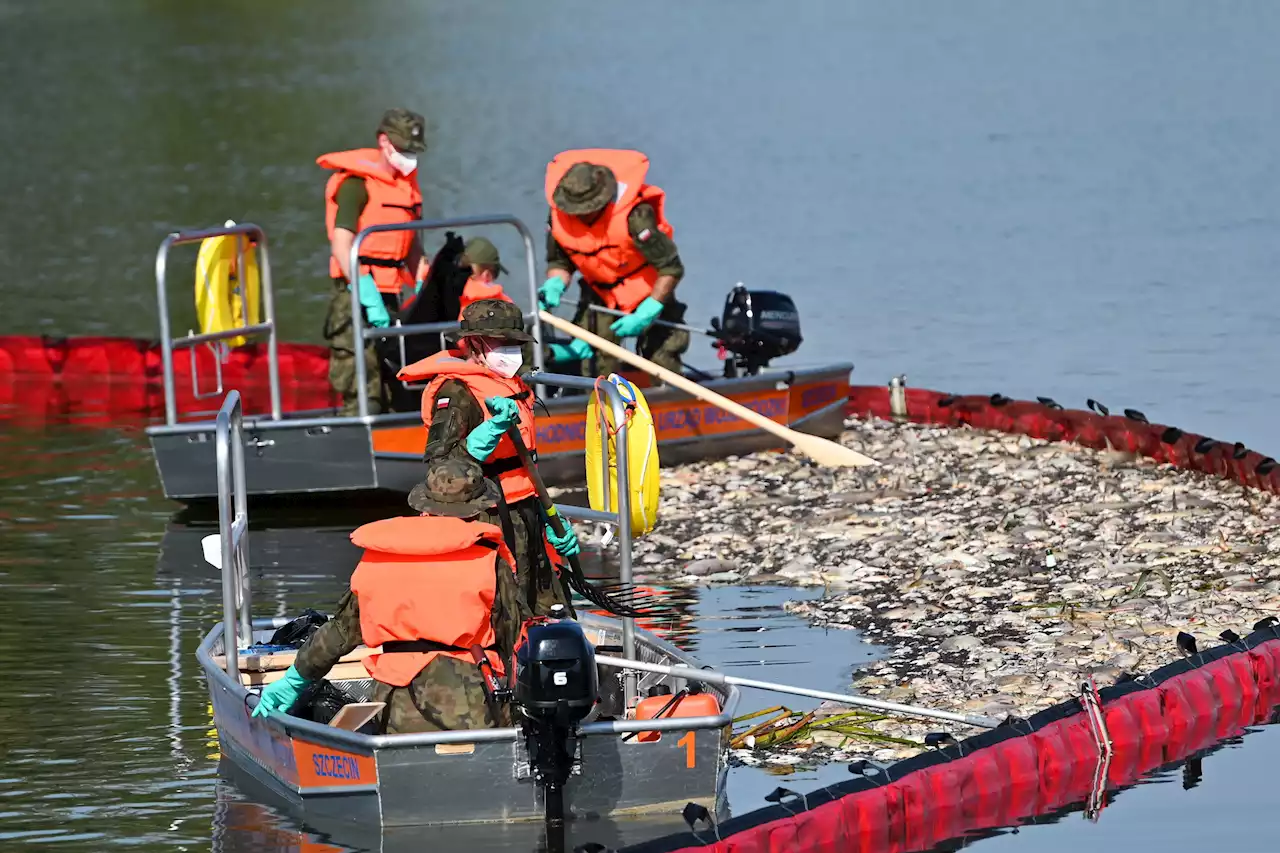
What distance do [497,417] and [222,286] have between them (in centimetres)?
765

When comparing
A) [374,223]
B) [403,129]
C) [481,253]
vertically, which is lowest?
[481,253]

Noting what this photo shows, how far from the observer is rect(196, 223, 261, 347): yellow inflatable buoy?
18547 mm

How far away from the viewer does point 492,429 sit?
454 inches

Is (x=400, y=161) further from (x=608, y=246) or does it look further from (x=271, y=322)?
(x=608, y=246)

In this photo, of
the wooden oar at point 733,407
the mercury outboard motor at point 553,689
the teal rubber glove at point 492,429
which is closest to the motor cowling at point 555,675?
the mercury outboard motor at point 553,689

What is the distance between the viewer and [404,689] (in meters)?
10.3

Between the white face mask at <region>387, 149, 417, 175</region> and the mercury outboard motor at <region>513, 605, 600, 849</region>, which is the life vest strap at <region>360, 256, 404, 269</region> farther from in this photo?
the mercury outboard motor at <region>513, 605, 600, 849</region>

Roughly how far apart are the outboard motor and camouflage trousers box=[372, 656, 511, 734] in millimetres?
10214

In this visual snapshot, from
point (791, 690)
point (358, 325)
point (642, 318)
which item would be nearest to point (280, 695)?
point (791, 690)

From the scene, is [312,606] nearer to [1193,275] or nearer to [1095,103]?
[1193,275]

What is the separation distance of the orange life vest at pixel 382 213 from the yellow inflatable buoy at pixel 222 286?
0.96m

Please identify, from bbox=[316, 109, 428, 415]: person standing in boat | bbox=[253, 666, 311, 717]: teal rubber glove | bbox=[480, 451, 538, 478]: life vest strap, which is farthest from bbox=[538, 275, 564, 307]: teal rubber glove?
bbox=[253, 666, 311, 717]: teal rubber glove

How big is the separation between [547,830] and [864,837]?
1.31 m

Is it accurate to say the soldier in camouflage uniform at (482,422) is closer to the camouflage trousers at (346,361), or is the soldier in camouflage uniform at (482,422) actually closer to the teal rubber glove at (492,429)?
the teal rubber glove at (492,429)
